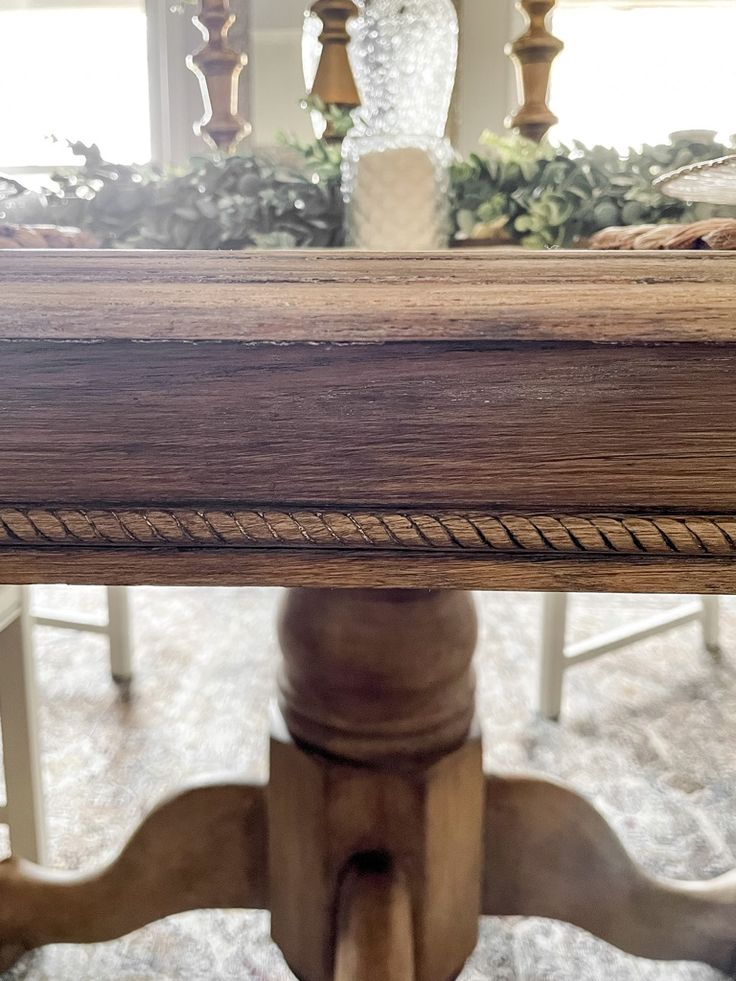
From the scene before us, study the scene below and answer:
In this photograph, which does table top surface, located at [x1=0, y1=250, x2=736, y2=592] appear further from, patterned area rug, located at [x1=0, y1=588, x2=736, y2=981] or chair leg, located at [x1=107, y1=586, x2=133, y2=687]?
chair leg, located at [x1=107, y1=586, x2=133, y2=687]

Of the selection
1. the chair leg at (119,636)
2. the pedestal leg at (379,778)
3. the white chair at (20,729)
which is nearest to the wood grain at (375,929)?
the pedestal leg at (379,778)

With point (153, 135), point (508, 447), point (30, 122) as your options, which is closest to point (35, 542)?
point (508, 447)

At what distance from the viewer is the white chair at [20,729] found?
0.82 meters

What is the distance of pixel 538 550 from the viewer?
252 mm

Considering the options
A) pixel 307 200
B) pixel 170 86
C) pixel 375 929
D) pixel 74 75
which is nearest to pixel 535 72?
pixel 307 200

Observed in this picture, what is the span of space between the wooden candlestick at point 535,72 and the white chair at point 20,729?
0.64 meters

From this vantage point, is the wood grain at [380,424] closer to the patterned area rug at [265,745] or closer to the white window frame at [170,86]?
the patterned area rug at [265,745]

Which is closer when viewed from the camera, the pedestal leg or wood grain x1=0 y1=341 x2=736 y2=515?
wood grain x1=0 y1=341 x2=736 y2=515

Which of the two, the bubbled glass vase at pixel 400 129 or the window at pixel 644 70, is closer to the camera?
the bubbled glass vase at pixel 400 129

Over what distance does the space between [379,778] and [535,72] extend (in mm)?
548

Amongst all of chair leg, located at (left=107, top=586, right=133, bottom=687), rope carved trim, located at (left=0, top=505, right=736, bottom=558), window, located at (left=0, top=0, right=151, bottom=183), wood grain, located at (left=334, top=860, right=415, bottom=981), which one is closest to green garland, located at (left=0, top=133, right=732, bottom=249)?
rope carved trim, located at (left=0, top=505, right=736, bottom=558)

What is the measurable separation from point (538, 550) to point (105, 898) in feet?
1.95

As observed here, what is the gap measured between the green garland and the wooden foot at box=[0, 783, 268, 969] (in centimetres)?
42

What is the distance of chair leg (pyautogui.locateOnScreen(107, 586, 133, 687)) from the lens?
1.29 m
